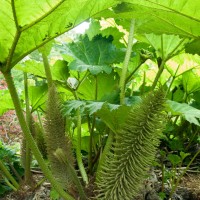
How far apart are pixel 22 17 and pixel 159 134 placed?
50cm

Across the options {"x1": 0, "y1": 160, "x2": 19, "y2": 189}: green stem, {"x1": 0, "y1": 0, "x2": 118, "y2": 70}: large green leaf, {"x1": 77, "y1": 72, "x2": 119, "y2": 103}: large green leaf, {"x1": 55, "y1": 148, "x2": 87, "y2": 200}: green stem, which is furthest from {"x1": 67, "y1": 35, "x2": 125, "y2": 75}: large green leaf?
{"x1": 0, "y1": 160, "x2": 19, "y2": 189}: green stem

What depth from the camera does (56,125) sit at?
114 centimetres

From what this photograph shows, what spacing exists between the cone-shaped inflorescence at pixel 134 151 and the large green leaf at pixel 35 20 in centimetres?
30

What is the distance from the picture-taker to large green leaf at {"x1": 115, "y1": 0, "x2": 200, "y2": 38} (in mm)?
1030

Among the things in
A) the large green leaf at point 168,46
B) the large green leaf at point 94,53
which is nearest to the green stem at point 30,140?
the large green leaf at point 94,53

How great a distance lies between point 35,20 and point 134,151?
0.46 m

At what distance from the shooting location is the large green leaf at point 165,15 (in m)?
1.03

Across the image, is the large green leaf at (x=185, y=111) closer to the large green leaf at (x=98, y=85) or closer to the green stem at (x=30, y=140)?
the large green leaf at (x=98, y=85)

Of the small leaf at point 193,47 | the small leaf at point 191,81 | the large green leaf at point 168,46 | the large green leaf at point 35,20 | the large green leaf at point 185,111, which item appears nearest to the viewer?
the large green leaf at point 35,20

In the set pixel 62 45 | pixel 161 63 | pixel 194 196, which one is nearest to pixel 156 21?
pixel 161 63

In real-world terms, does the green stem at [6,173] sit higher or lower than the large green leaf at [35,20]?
lower

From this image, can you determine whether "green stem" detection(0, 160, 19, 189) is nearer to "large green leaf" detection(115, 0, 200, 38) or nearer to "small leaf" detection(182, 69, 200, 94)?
"large green leaf" detection(115, 0, 200, 38)

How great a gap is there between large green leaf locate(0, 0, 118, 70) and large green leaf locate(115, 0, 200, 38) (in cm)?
7

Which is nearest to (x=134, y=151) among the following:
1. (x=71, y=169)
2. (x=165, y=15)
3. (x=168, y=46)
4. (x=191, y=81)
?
(x=71, y=169)
